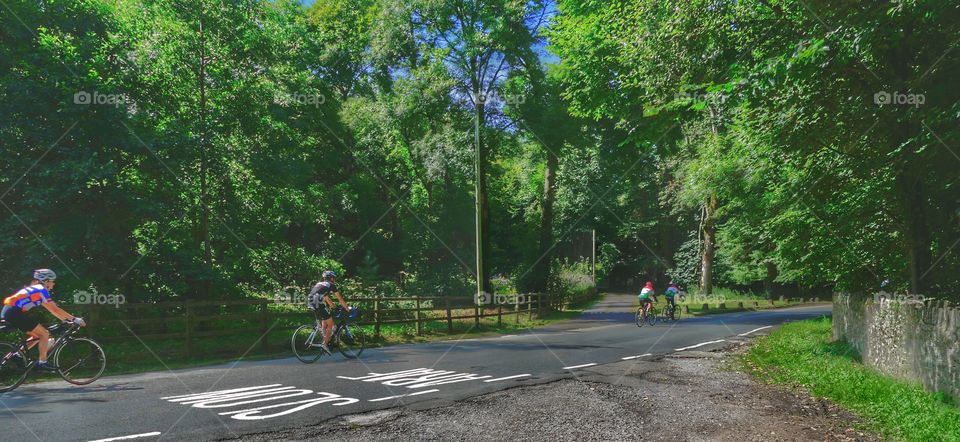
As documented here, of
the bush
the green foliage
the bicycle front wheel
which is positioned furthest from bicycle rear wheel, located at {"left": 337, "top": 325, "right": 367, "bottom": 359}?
the bush

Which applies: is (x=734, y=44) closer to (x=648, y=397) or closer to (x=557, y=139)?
(x=648, y=397)

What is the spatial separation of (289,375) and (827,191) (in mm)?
10842

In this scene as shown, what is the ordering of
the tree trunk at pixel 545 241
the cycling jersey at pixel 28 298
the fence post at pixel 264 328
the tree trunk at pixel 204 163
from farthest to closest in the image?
the tree trunk at pixel 545 241
the tree trunk at pixel 204 163
the fence post at pixel 264 328
the cycling jersey at pixel 28 298

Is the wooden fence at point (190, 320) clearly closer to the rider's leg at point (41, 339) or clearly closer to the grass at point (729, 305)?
the rider's leg at point (41, 339)

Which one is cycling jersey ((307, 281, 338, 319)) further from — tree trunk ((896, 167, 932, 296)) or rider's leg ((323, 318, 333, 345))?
tree trunk ((896, 167, 932, 296))

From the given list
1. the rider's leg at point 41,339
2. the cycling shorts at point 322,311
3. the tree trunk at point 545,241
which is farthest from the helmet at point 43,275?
the tree trunk at point 545,241

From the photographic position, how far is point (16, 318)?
8992 millimetres

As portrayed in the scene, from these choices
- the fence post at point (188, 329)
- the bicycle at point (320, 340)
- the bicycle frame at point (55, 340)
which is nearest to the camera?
the bicycle frame at point (55, 340)

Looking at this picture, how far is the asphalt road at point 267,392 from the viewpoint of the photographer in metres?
6.33

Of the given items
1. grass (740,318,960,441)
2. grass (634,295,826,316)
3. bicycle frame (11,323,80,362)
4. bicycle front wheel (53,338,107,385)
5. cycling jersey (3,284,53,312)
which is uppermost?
cycling jersey (3,284,53,312)

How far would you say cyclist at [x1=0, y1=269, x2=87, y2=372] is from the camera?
8883 mm

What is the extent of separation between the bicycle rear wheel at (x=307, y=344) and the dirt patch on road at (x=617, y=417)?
5.36 meters

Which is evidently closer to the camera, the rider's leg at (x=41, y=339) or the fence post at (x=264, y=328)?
the rider's leg at (x=41, y=339)

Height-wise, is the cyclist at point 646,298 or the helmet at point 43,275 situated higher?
the helmet at point 43,275
